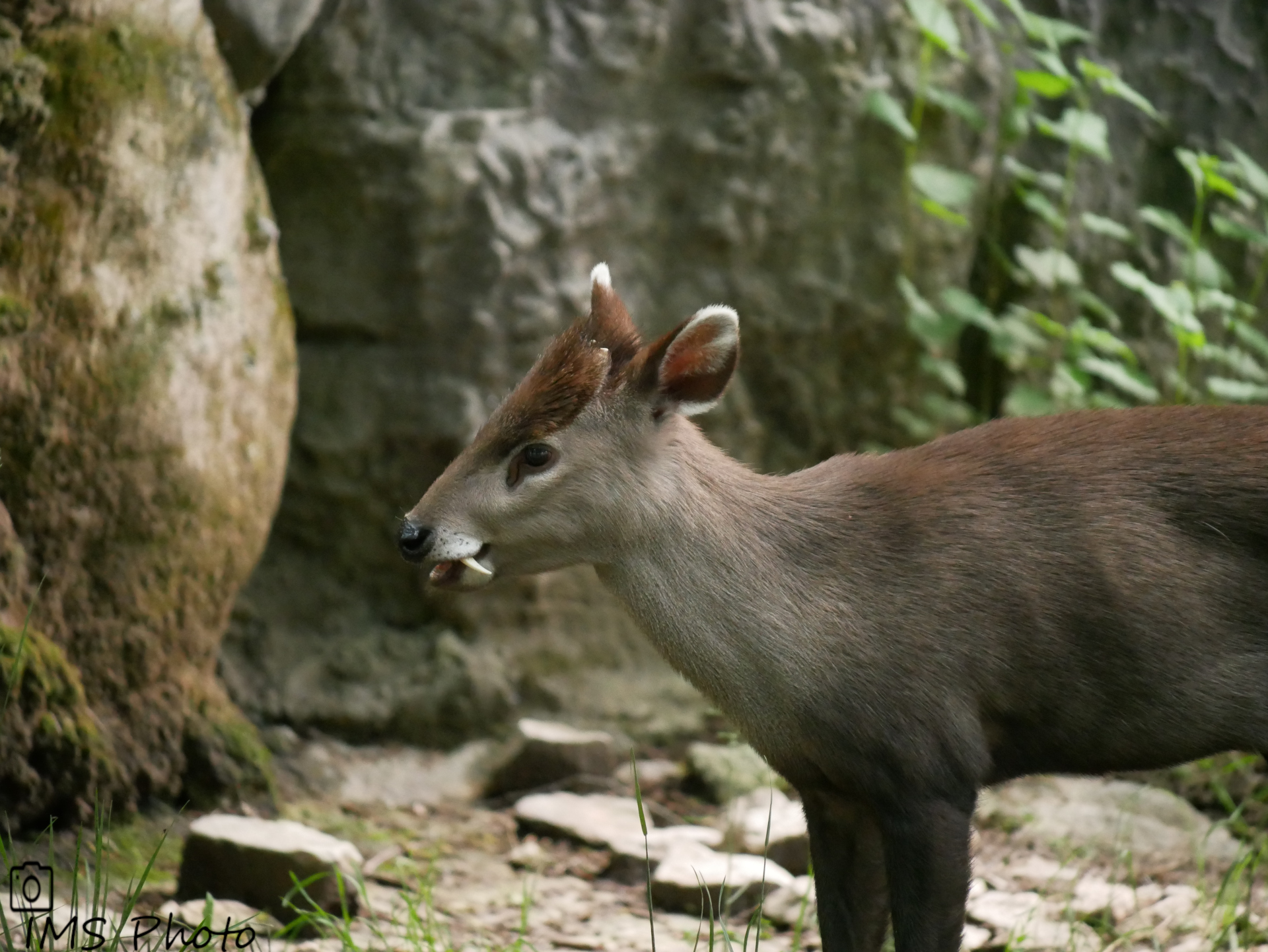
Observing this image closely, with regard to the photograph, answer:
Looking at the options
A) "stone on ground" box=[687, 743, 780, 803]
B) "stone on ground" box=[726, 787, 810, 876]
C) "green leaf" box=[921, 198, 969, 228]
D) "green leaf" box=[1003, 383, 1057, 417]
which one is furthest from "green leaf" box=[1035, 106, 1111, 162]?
"stone on ground" box=[726, 787, 810, 876]

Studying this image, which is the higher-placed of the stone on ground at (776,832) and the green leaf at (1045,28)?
the green leaf at (1045,28)

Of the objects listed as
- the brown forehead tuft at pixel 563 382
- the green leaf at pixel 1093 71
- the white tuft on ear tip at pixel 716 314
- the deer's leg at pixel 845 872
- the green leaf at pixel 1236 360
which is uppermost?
the green leaf at pixel 1093 71

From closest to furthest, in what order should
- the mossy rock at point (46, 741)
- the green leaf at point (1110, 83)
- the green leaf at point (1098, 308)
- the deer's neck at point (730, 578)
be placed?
the deer's neck at point (730, 578) → the mossy rock at point (46, 741) → the green leaf at point (1110, 83) → the green leaf at point (1098, 308)

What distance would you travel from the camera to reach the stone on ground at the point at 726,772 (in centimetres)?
585

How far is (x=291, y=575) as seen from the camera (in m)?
6.24

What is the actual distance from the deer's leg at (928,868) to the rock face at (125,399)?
8.62 ft

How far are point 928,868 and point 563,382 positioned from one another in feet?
4.83

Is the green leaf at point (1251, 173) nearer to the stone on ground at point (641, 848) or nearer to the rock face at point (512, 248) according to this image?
the rock face at point (512, 248)

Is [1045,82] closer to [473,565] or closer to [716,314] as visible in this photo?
[716,314]

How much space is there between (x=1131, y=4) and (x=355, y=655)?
4.70 metres

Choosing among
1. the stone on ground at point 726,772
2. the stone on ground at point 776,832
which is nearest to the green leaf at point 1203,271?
the stone on ground at point 726,772

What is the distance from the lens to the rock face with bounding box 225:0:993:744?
19.7ft

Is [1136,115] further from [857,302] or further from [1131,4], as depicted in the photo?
[857,302]

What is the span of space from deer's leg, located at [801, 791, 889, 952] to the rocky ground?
0.20 meters
